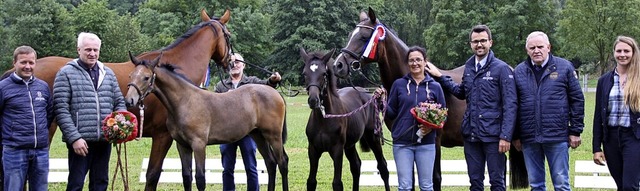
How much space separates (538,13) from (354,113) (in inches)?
1624

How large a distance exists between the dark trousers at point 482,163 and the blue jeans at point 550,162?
0.87ft

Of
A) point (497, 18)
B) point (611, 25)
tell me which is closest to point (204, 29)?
point (611, 25)

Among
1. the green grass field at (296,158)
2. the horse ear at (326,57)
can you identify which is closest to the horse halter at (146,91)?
the horse ear at (326,57)

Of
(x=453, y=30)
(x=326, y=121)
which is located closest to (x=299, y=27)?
(x=453, y=30)

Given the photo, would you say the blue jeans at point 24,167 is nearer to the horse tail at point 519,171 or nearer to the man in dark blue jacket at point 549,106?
the man in dark blue jacket at point 549,106

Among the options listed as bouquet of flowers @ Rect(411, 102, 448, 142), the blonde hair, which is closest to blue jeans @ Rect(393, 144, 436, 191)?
bouquet of flowers @ Rect(411, 102, 448, 142)

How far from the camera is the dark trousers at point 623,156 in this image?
234 inches

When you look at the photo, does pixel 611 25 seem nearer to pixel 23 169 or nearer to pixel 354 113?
pixel 354 113

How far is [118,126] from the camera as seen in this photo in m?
6.26

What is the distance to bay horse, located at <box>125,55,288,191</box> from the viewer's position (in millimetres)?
7059

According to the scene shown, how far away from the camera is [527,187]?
8.66m

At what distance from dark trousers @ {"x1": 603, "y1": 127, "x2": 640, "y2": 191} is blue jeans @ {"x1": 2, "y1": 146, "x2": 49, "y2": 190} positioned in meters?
4.93

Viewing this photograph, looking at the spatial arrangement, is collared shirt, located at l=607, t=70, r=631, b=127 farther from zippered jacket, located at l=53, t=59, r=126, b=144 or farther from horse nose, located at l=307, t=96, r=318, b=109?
zippered jacket, located at l=53, t=59, r=126, b=144

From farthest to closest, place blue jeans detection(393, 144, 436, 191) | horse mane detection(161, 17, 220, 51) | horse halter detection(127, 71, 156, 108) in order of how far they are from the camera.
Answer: horse mane detection(161, 17, 220, 51) < horse halter detection(127, 71, 156, 108) < blue jeans detection(393, 144, 436, 191)
